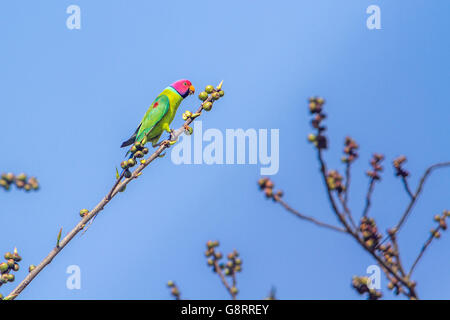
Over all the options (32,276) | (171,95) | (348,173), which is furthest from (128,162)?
(171,95)

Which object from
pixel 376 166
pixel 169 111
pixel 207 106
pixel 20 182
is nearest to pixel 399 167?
pixel 376 166

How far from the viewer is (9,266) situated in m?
3.48

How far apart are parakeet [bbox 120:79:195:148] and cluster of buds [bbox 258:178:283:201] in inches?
92.6

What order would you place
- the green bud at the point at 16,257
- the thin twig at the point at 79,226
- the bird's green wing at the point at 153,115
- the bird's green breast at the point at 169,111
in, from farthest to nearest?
the bird's green breast at the point at 169,111, the bird's green wing at the point at 153,115, the green bud at the point at 16,257, the thin twig at the point at 79,226

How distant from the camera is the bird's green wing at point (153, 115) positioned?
4934mm

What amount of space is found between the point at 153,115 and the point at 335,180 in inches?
114

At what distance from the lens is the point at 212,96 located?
3.49 meters

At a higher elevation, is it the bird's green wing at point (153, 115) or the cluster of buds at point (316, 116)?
the bird's green wing at point (153, 115)

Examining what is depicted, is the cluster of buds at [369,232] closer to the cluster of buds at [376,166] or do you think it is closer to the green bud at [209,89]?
the cluster of buds at [376,166]

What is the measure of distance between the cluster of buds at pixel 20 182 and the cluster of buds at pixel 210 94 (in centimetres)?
123

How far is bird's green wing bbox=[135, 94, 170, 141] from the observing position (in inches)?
194

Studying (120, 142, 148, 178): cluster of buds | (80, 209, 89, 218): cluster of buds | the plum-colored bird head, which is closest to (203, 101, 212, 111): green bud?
(120, 142, 148, 178): cluster of buds

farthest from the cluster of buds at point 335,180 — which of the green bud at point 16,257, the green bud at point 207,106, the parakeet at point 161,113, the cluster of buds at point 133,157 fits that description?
the parakeet at point 161,113
